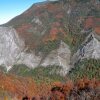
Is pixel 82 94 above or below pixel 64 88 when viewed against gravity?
above

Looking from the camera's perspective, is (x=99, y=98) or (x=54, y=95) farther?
(x=54, y=95)

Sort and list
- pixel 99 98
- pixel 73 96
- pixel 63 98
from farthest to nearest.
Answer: pixel 63 98 → pixel 73 96 → pixel 99 98

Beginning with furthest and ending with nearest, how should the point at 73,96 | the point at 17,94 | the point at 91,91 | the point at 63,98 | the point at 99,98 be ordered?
the point at 17,94 < the point at 63,98 < the point at 73,96 < the point at 91,91 < the point at 99,98

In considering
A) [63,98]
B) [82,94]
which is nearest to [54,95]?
[63,98]

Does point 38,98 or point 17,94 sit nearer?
point 38,98

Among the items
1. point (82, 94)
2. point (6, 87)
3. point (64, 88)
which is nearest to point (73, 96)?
point (82, 94)

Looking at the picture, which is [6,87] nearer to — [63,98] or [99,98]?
[63,98]

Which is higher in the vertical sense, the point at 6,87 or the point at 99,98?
the point at 99,98

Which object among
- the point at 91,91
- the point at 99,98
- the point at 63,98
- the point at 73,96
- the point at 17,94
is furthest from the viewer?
the point at 17,94

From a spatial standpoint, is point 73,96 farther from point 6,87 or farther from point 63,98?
point 6,87
